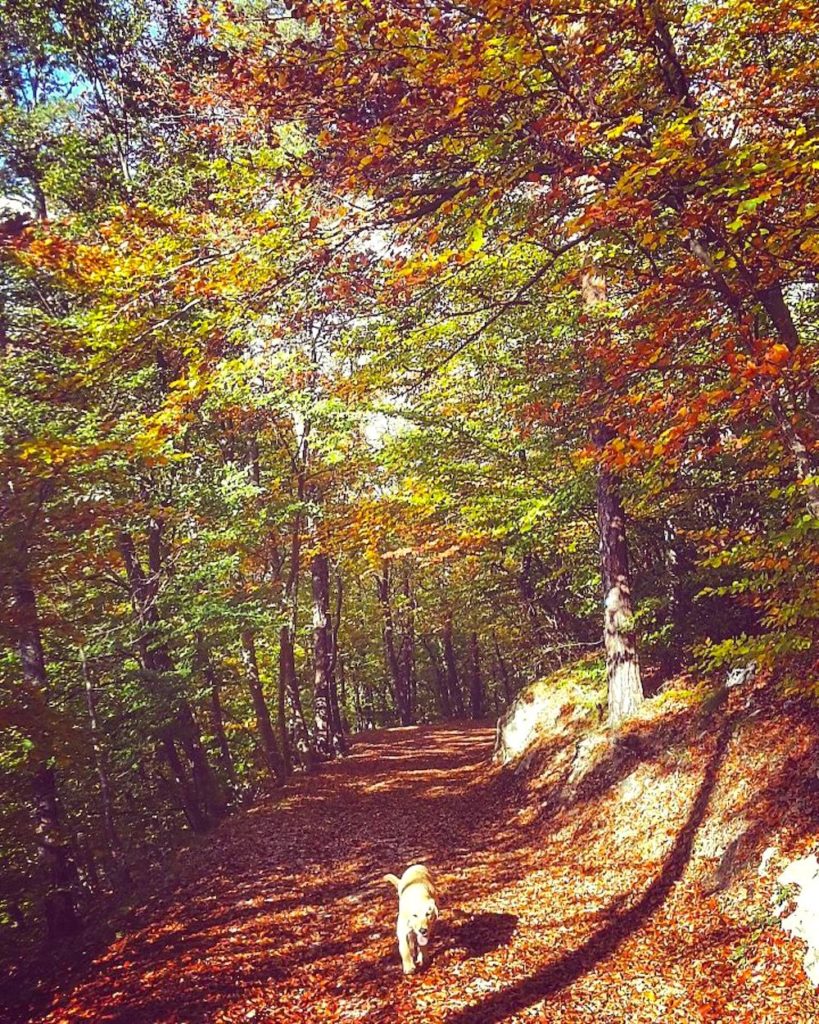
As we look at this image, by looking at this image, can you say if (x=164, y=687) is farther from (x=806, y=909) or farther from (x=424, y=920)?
(x=806, y=909)

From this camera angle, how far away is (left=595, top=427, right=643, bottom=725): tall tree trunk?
414 inches

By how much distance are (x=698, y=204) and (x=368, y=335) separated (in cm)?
715

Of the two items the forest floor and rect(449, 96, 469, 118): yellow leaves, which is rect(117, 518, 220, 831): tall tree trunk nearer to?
the forest floor

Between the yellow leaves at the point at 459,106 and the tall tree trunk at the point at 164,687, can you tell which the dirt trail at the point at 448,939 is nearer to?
the tall tree trunk at the point at 164,687

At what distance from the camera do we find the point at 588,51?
4711 mm

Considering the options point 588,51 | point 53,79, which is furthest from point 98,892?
point 53,79

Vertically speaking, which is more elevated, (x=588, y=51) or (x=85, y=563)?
(x=588, y=51)

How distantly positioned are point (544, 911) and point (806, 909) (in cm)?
310

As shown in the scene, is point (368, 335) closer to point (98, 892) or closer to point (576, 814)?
point (576, 814)

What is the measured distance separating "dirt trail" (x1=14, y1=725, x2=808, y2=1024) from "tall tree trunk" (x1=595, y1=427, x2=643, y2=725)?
1.83 m

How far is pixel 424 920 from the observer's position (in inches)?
250

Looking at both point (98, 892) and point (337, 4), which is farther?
point (98, 892)

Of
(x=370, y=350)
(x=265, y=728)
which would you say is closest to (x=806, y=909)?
(x=370, y=350)

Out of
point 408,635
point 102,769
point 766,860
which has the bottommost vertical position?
point 766,860
